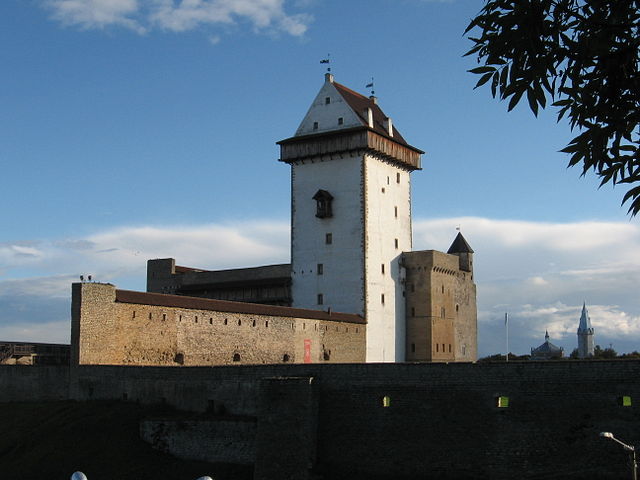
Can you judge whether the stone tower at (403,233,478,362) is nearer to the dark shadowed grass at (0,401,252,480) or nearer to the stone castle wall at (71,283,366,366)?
the stone castle wall at (71,283,366,366)

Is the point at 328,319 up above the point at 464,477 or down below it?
above

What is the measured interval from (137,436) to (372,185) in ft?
89.9

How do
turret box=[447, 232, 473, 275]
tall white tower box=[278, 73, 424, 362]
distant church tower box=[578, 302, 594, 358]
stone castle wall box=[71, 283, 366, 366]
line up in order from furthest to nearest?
distant church tower box=[578, 302, 594, 358]
turret box=[447, 232, 473, 275]
tall white tower box=[278, 73, 424, 362]
stone castle wall box=[71, 283, 366, 366]

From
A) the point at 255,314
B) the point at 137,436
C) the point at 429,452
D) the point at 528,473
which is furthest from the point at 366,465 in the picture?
the point at 255,314

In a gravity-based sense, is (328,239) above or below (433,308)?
above

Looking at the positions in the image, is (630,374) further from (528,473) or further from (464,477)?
(464,477)

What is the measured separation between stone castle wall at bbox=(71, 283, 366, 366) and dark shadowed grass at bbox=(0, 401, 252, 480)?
3.73m

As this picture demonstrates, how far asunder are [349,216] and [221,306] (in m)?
13.6

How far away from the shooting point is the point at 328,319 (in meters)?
49.3


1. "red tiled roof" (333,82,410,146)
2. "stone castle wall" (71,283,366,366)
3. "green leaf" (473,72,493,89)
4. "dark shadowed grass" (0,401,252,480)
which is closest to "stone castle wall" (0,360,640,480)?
"dark shadowed grass" (0,401,252,480)

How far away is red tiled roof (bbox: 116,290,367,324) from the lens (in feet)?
126

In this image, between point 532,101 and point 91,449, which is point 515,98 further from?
point 91,449

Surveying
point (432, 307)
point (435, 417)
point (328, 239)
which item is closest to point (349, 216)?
point (328, 239)

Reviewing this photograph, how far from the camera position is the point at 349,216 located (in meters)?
53.2
